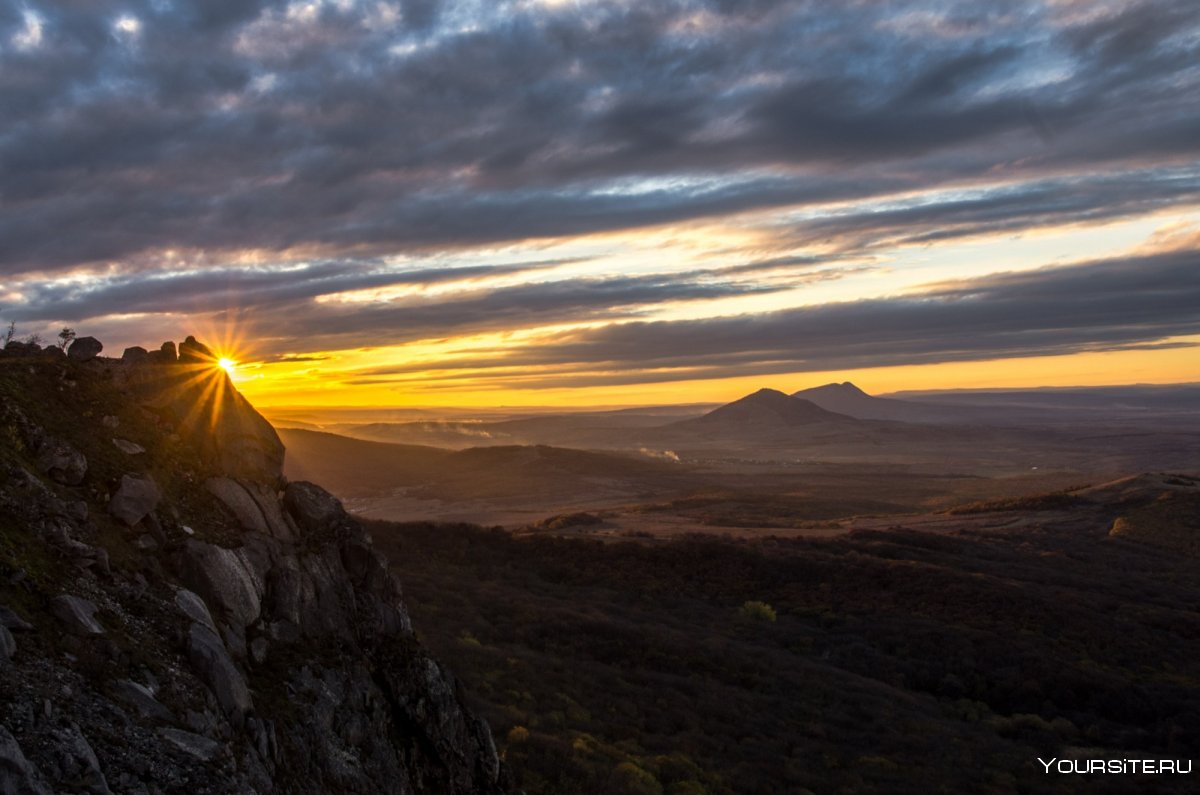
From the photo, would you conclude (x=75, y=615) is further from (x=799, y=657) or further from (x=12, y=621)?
(x=799, y=657)

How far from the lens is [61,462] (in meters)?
10.4

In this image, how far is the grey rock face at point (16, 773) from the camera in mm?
5820

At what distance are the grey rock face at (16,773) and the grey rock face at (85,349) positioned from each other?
8994 mm

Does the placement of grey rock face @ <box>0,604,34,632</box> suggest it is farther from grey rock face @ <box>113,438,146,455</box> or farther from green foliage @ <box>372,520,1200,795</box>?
green foliage @ <box>372,520,1200,795</box>

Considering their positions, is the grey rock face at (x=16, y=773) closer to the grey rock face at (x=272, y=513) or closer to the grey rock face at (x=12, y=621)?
the grey rock face at (x=12, y=621)

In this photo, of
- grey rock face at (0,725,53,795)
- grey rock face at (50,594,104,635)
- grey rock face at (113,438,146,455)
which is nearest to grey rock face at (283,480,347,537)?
grey rock face at (113,438,146,455)

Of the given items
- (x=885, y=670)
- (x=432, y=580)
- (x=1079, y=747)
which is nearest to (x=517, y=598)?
(x=432, y=580)

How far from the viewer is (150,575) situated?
962 centimetres

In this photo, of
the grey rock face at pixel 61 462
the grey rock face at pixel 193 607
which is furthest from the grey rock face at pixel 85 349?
the grey rock face at pixel 193 607

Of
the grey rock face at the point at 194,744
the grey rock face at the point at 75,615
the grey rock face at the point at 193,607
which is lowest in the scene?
the grey rock face at the point at 194,744

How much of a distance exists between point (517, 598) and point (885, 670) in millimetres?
13393

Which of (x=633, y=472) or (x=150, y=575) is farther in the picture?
(x=633, y=472)

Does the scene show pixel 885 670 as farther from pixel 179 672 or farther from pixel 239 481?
pixel 179 672

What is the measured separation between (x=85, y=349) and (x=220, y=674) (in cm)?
764
